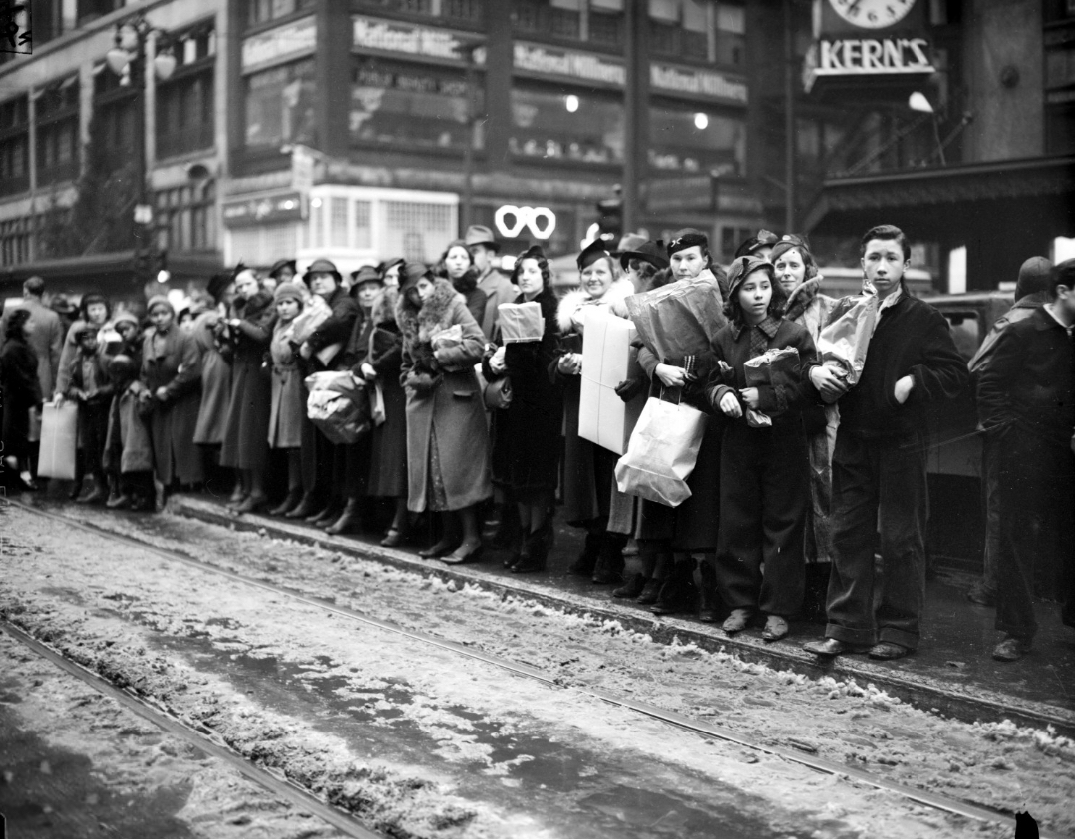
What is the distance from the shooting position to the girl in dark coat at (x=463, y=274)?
9.24 m

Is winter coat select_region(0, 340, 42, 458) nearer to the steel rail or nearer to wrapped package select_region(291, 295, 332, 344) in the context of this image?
wrapped package select_region(291, 295, 332, 344)

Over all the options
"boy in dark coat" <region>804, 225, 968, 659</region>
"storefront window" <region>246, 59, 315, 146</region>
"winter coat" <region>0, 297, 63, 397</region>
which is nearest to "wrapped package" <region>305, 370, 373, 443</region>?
"winter coat" <region>0, 297, 63, 397</region>

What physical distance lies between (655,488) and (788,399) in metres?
0.89

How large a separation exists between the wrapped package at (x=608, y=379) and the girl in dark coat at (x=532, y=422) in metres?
0.63

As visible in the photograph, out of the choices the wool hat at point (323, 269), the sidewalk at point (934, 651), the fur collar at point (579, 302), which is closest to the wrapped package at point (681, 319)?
the fur collar at point (579, 302)

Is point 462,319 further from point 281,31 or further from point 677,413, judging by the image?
point 281,31

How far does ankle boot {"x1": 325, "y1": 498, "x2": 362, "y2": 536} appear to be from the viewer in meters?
10.4

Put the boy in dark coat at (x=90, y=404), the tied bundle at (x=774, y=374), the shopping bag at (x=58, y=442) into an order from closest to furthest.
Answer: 1. the tied bundle at (x=774, y=374)
2. the shopping bag at (x=58, y=442)
3. the boy in dark coat at (x=90, y=404)

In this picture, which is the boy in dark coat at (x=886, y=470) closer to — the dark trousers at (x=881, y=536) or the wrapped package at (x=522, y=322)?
the dark trousers at (x=881, y=536)

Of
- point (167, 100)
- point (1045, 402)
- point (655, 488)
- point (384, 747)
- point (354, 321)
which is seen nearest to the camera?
point (384, 747)

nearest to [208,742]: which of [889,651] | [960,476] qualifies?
[889,651]

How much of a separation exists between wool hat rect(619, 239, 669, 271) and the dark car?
5.62 feet

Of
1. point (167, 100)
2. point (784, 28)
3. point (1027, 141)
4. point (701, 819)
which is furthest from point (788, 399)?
point (784, 28)

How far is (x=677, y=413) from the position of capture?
6840 millimetres
